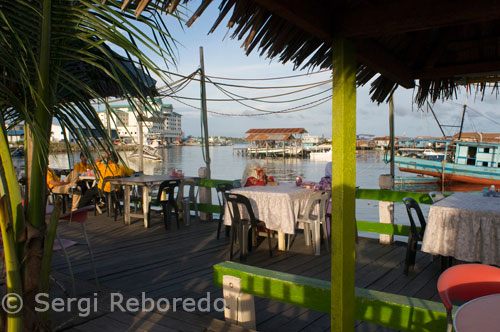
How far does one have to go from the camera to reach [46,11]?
6.05ft

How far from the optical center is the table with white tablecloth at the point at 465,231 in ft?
11.8

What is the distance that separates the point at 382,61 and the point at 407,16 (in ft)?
2.44

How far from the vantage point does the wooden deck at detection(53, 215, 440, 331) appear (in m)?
2.88

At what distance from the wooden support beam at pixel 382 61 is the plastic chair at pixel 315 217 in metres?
2.20

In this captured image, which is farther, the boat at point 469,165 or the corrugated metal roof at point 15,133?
the boat at point 469,165

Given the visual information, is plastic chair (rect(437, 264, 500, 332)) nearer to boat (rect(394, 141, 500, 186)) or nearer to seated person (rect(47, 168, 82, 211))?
seated person (rect(47, 168, 82, 211))

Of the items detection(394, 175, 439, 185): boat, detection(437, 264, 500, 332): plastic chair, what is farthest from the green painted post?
detection(394, 175, 439, 185): boat

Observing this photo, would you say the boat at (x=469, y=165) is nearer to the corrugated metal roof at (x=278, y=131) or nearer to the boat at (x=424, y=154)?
the boat at (x=424, y=154)

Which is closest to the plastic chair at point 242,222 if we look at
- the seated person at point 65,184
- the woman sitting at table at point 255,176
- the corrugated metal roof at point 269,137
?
Result: the woman sitting at table at point 255,176

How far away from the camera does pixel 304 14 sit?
170cm

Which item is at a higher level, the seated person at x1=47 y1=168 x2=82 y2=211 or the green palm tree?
the green palm tree

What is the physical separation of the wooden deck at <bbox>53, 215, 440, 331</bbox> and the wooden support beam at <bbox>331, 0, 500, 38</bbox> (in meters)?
2.12

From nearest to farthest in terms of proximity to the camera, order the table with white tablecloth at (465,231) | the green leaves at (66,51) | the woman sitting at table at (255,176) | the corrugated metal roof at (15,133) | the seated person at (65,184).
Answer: the green leaves at (66,51) → the corrugated metal roof at (15,133) → the table with white tablecloth at (465,231) → the woman sitting at table at (255,176) → the seated person at (65,184)

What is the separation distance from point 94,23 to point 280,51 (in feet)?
3.19
